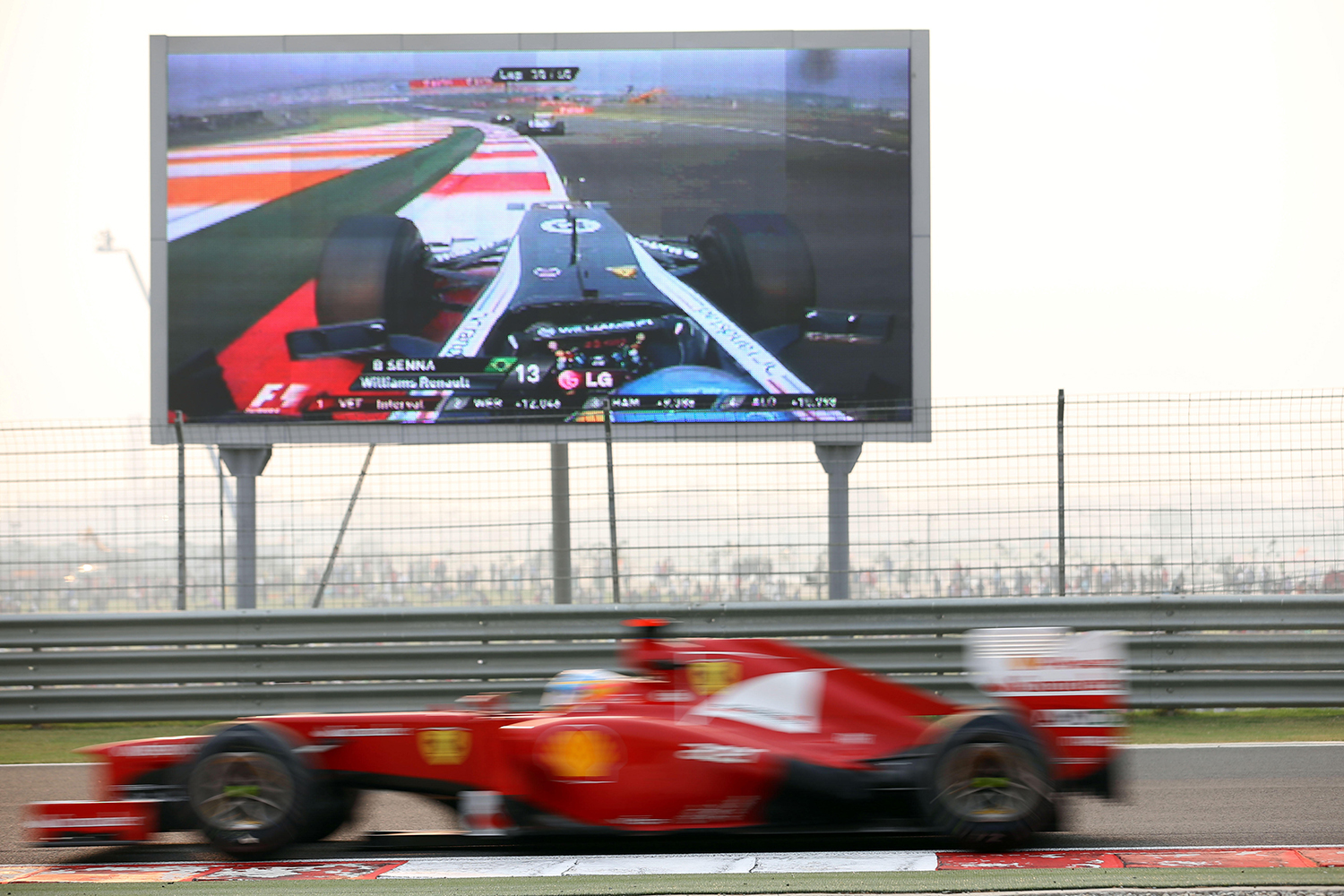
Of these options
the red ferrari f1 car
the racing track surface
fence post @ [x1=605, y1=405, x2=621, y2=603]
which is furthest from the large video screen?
the red ferrari f1 car

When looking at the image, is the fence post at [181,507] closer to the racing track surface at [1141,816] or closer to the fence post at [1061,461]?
the racing track surface at [1141,816]

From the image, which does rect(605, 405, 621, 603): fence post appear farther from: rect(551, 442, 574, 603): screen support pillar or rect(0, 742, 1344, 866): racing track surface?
rect(0, 742, 1344, 866): racing track surface

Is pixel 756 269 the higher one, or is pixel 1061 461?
pixel 756 269

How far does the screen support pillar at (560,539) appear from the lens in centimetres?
795

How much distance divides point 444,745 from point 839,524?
12.9 feet

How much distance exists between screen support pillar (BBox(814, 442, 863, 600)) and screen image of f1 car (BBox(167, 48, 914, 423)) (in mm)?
2873

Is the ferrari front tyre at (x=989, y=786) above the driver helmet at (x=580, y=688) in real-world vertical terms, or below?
below

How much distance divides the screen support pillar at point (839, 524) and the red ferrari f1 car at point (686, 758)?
10.3 feet

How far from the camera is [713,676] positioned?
453 cm

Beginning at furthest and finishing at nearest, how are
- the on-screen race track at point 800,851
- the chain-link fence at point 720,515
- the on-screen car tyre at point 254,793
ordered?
the chain-link fence at point 720,515 → the on-screen car tyre at point 254,793 → the on-screen race track at point 800,851

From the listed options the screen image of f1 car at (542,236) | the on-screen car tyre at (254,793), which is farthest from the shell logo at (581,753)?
the screen image of f1 car at (542,236)

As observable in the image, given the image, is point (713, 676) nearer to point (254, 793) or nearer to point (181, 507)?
point (254, 793)

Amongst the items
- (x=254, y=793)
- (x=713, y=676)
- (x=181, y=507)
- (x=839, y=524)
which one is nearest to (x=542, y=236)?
(x=181, y=507)

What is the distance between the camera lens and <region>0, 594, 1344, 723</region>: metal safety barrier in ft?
25.3
